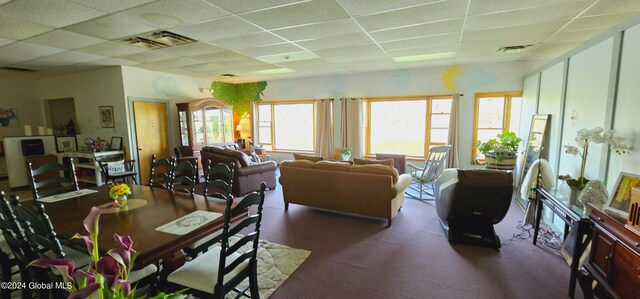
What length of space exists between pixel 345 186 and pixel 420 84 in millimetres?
3602

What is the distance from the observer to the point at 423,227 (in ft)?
11.4

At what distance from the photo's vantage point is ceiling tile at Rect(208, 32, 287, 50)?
3.35 meters

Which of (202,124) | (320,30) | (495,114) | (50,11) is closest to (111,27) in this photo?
(50,11)

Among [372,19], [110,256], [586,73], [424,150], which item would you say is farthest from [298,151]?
[110,256]

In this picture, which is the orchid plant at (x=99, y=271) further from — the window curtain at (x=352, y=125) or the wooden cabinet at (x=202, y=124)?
the window curtain at (x=352, y=125)

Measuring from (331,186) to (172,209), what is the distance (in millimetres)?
2035

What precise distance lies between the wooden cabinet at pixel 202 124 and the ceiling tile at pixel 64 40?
2455 millimetres

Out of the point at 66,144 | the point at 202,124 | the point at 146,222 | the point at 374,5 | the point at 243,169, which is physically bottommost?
the point at 243,169

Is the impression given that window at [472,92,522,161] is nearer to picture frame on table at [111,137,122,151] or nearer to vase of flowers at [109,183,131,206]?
vase of flowers at [109,183,131,206]

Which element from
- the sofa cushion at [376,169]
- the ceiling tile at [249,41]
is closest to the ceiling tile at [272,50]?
the ceiling tile at [249,41]

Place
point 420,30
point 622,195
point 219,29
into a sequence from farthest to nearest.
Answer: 1. point 420,30
2. point 219,29
3. point 622,195

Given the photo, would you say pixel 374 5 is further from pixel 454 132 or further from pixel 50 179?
pixel 454 132

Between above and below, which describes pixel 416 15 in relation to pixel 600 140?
above

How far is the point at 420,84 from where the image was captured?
→ 598 cm
